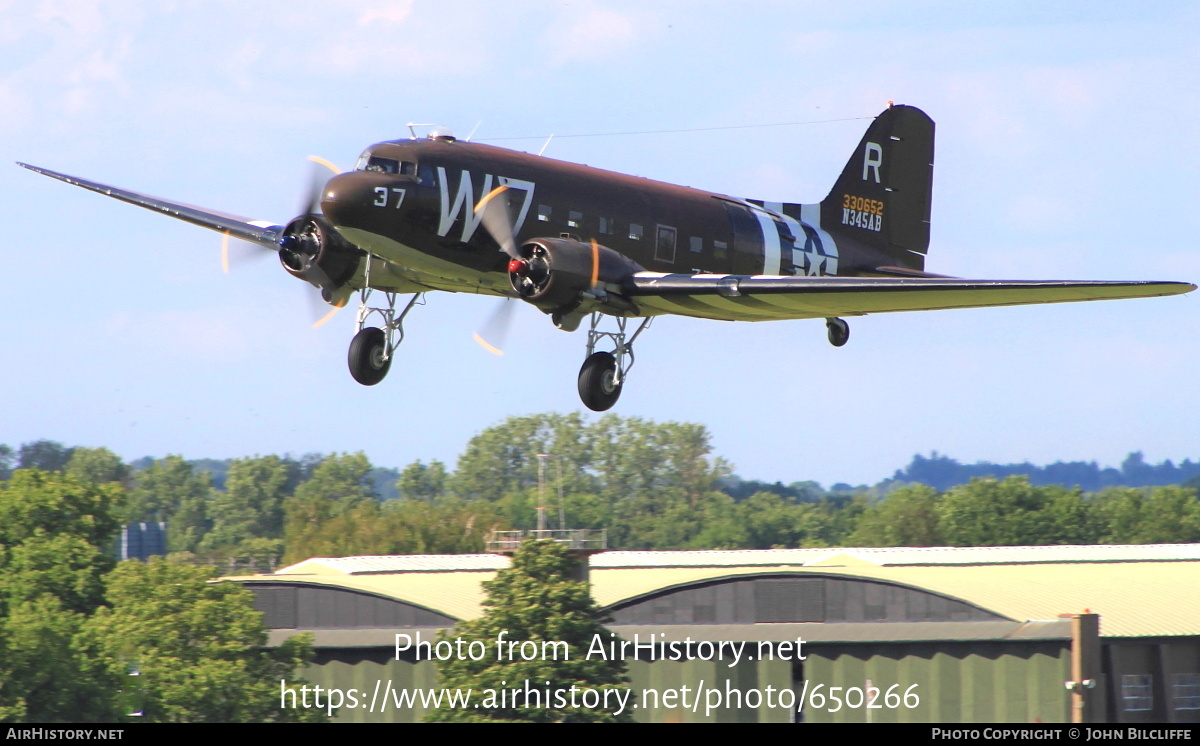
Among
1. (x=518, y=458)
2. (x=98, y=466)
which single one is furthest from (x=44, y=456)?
(x=518, y=458)

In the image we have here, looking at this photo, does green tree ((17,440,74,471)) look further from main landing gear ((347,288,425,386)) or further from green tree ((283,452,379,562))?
main landing gear ((347,288,425,386))

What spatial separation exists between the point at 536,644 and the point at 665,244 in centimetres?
1689

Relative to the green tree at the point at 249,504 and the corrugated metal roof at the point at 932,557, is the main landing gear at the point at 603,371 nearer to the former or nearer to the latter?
the corrugated metal roof at the point at 932,557

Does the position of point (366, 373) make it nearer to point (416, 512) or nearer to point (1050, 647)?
point (1050, 647)

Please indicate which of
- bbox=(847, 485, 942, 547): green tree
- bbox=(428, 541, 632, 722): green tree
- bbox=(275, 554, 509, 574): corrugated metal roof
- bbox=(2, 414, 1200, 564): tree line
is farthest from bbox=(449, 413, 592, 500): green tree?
bbox=(428, 541, 632, 722): green tree

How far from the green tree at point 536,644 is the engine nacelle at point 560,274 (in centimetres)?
1735

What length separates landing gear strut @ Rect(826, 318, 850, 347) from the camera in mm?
30234

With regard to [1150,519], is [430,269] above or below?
above

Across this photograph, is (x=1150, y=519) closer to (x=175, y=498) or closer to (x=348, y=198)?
(x=348, y=198)

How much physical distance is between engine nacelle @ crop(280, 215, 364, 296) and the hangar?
2280 cm

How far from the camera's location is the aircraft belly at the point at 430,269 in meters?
25.0

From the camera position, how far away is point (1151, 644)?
4316 cm

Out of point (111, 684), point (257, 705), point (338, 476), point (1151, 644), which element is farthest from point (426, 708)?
point (338, 476)

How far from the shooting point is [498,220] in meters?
25.6
